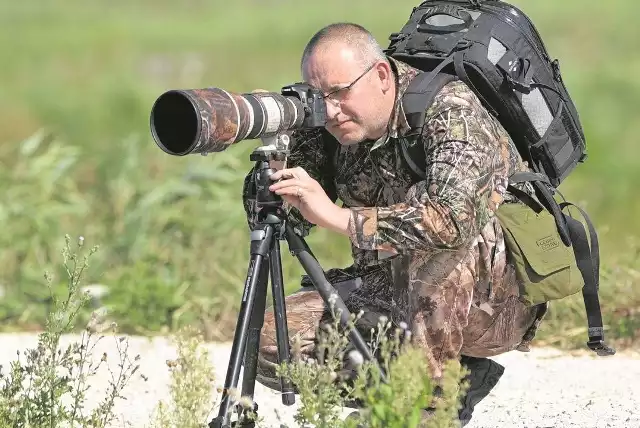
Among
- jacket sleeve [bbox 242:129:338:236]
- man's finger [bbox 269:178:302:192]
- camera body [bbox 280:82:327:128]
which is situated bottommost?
man's finger [bbox 269:178:302:192]

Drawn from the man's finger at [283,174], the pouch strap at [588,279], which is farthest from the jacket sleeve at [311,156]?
the pouch strap at [588,279]

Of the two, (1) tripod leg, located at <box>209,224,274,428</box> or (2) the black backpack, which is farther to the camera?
(2) the black backpack

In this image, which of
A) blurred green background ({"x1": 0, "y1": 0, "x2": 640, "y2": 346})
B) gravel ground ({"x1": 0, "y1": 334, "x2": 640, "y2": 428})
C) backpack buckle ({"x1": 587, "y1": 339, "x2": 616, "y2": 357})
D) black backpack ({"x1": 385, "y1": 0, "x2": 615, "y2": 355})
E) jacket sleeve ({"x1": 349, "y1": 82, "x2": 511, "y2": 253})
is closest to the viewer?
jacket sleeve ({"x1": 349, "y1": 82, "x2": 511, "y2": 253})

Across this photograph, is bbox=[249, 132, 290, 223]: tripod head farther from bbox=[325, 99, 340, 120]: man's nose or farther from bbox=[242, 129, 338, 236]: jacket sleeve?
bbox=[242, 129, 338, 236]: jacket sleeve

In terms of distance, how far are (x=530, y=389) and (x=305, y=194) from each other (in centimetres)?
219

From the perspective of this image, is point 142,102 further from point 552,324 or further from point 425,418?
point 425,418

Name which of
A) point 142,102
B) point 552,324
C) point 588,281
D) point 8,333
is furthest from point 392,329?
point 142,102

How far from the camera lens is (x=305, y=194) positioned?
397cm

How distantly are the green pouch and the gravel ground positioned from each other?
2.89 ft

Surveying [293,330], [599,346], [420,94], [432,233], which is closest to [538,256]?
[599,346]

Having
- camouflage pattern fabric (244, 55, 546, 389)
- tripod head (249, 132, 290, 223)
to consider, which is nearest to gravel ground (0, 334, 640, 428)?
camouflage pattern fabric (244, 55, 546, 389)

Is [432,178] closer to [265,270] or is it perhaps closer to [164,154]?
[265,270]

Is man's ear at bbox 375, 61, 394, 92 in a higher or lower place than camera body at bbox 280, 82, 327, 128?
higher

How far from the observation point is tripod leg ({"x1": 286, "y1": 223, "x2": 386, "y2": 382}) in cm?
389
